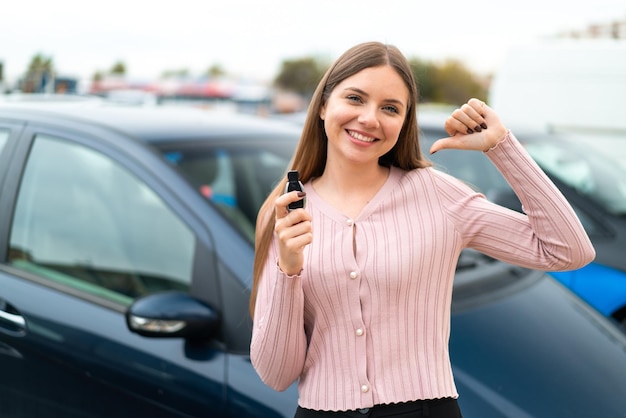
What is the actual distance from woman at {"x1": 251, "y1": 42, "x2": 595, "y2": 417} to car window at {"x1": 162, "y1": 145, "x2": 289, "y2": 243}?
96 centimetres

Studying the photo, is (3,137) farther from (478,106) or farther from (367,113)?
(478,106)

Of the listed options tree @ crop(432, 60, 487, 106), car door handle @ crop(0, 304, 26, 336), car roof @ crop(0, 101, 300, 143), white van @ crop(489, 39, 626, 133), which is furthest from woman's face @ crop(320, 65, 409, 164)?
tree @ crop(432, 60, 487, 106)

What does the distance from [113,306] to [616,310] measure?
2.57m

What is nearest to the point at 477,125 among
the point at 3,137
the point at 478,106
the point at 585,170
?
the point at 478,106

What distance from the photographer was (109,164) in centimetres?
267

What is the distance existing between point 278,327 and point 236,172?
69.7 inches

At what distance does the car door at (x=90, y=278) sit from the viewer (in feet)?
7.19

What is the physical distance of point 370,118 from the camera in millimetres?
1599

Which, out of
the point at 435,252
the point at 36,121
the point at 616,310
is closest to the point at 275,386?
the point at 435,252

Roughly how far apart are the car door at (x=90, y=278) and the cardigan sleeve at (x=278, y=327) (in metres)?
0.49

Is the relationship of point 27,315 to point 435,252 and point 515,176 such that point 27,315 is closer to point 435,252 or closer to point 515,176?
point 435,252

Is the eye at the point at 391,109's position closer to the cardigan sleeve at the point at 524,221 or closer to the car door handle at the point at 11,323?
the cardigan sleeve at the point at 524,221

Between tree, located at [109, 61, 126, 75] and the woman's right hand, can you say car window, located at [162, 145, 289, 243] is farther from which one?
tree, located at [109, 61, 126, 75]

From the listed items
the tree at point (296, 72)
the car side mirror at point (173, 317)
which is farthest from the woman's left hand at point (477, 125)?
the tree at point (296, 72)
